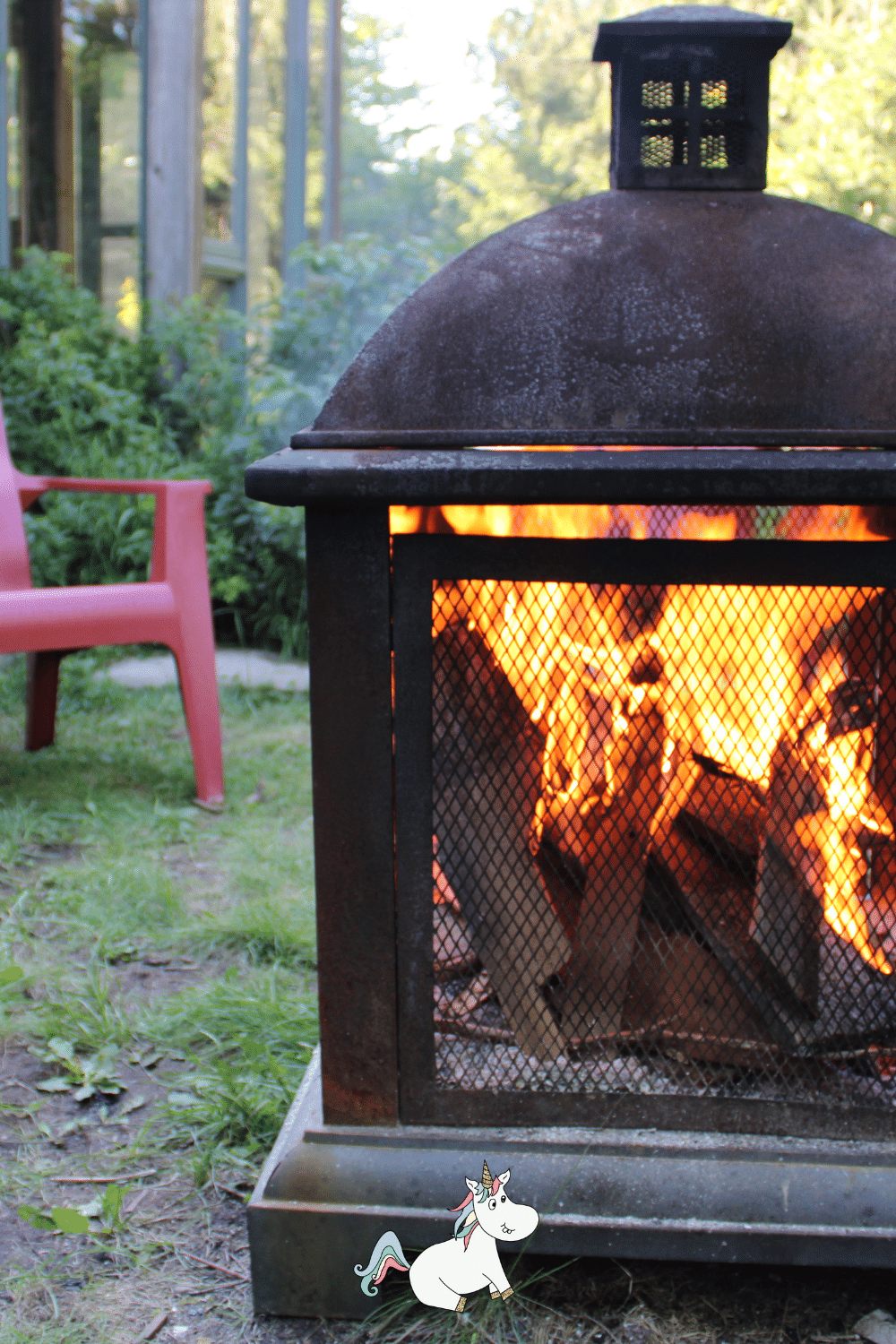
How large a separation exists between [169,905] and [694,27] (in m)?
1.81

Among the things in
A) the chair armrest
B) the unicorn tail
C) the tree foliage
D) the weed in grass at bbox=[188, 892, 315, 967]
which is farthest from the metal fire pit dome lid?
the tree foliage

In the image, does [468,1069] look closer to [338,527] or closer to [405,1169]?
[405,1169]

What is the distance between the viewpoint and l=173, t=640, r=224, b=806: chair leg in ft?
9.16

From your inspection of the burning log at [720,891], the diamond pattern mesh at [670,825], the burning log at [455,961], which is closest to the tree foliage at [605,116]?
the diamond pattern mesh at [670,825]

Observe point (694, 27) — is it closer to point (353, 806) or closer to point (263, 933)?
point (353, 806)

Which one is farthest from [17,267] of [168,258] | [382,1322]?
[382,1322]

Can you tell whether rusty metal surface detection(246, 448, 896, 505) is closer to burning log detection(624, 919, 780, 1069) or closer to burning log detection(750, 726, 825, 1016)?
burning log detection(750, 726, 825, 1016)

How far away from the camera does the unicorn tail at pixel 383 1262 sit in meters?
1.13

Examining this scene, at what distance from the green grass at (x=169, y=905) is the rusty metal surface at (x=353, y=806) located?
352 millimetres

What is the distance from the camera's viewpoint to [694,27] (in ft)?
4.26

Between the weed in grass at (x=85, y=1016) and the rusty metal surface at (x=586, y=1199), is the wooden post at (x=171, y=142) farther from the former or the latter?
the rusty metal surface at (x=586, y=1199)

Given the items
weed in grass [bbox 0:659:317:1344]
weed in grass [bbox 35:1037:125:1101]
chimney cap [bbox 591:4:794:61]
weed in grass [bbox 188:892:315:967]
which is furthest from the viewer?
weed in grass [bbox 188:892:315:967]

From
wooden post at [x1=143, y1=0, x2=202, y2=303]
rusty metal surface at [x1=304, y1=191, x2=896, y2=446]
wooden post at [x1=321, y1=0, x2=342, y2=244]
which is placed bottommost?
rusty metal surface at [x1=304, y1=191, x2=896, y2=446]

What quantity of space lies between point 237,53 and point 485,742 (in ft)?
23.4
